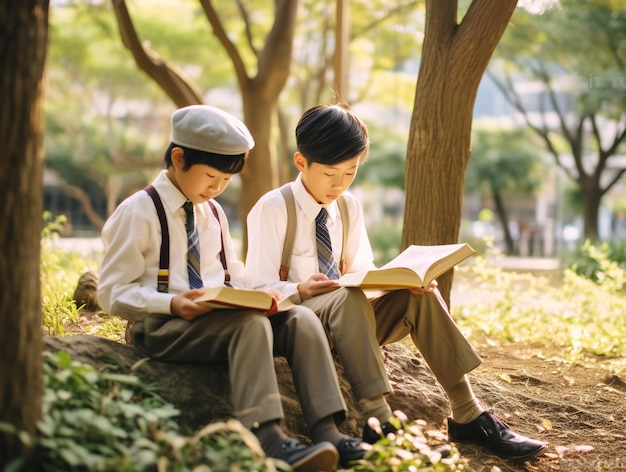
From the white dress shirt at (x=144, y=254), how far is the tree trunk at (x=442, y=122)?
1.90m

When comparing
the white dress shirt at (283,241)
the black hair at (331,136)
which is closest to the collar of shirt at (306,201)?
the white dress shirt at (283,241)

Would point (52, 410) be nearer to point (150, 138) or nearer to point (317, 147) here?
point (317, 147)

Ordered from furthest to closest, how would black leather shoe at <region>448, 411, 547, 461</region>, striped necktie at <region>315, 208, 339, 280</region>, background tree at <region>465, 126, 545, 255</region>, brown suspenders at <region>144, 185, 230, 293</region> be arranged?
background tree at <region>465, 126, 545, 255</region>
striped necktie at <region>315, 208, 339, 280</region>
black leather shoe at <region>448, 411, 547, 461</region>
brown suspenders at <region>144, 185, 230, 293</region>

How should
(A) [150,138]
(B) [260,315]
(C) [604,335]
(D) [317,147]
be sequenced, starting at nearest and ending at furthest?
1. (B) [260,315]
2. (D) [317,147]
3. (C) [604,335]
4. (A) [150,138]

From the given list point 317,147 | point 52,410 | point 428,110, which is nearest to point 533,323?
point 428,110

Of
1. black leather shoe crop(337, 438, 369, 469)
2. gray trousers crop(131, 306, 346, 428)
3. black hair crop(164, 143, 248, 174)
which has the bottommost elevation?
black leather shoe crop(337, 438, 369, 469)

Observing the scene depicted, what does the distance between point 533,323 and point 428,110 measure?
222cm

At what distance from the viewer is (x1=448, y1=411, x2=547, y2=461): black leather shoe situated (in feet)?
10.4

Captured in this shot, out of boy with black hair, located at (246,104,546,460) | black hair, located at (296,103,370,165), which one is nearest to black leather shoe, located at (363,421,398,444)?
boy with black hair, located at (246,104,546,460)

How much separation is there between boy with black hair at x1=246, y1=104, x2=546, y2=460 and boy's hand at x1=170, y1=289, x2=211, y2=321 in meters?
Answer: 0.45

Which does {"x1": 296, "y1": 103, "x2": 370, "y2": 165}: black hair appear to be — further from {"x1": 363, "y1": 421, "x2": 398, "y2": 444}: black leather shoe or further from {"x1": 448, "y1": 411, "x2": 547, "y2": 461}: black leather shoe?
{"x1": 448, "y1": 411, "x2": 547, "y2": 461}: black leather shoe

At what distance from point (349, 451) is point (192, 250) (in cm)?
102

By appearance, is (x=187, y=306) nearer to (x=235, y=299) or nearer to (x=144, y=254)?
(x=235, y=299)

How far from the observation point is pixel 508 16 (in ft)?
14.9
